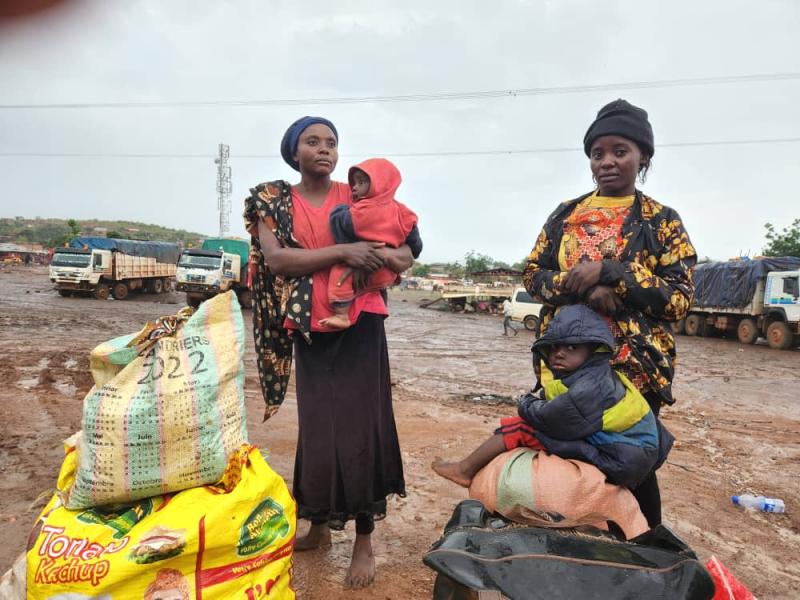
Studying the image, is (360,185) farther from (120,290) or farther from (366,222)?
(120,290)

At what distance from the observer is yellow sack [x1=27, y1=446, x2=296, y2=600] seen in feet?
4.45

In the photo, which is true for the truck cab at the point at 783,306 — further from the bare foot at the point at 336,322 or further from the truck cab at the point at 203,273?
the truck cab at the point at 203,273

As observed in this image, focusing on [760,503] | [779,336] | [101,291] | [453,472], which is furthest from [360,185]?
[101,291]

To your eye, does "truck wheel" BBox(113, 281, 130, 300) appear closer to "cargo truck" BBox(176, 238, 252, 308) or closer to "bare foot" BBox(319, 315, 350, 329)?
"cargo truck" BBox(176, 238, 252, 308)

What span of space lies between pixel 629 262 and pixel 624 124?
47 cm

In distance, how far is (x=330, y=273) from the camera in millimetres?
1935

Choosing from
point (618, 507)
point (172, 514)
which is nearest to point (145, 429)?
point (172, 514)

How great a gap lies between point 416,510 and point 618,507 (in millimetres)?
1426

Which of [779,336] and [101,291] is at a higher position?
[779,336]

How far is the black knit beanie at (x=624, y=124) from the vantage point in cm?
173

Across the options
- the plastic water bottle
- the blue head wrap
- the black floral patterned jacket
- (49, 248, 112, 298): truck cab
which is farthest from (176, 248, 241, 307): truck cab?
the black floral patterned jacket

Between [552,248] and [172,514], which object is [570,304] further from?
[172,514]

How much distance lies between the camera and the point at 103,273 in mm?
20859

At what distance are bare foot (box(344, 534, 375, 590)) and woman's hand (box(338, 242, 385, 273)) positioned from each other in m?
1.11
